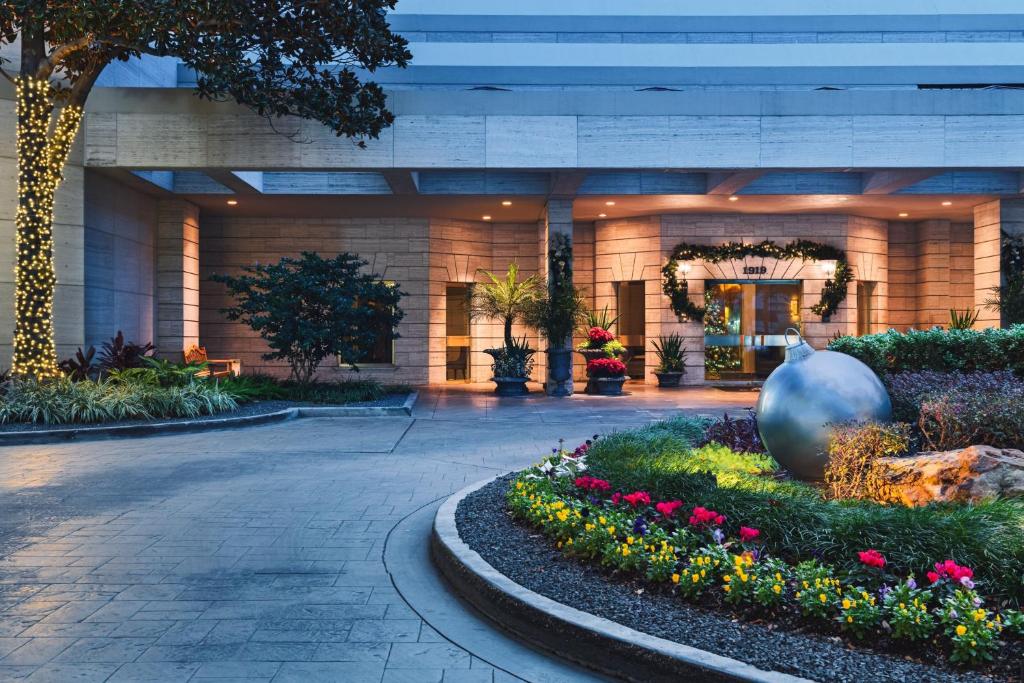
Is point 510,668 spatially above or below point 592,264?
below

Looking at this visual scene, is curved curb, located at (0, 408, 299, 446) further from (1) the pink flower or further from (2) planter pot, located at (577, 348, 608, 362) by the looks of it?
(1) the pink flower

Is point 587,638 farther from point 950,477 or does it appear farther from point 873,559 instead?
point 950,477

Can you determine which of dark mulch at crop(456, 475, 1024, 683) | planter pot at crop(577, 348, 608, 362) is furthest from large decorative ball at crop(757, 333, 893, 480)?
planter pot at crop(577, 348, 608, 362)

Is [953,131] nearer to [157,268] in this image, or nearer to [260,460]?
[260,460]

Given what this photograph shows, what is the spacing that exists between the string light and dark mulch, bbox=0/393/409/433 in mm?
1860

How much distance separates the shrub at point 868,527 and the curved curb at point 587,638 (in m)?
1.21

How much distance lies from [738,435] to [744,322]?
1400 centimetres

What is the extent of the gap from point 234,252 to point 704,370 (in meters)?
12.8

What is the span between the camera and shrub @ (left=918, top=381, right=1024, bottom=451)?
7.11 metres

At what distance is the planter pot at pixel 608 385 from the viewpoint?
1941cm

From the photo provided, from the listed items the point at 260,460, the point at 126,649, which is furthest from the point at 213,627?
the point at 260,460

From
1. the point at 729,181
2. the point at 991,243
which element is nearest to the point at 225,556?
the point at 729,181

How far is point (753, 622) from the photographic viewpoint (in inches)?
164

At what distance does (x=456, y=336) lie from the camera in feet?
78.7
